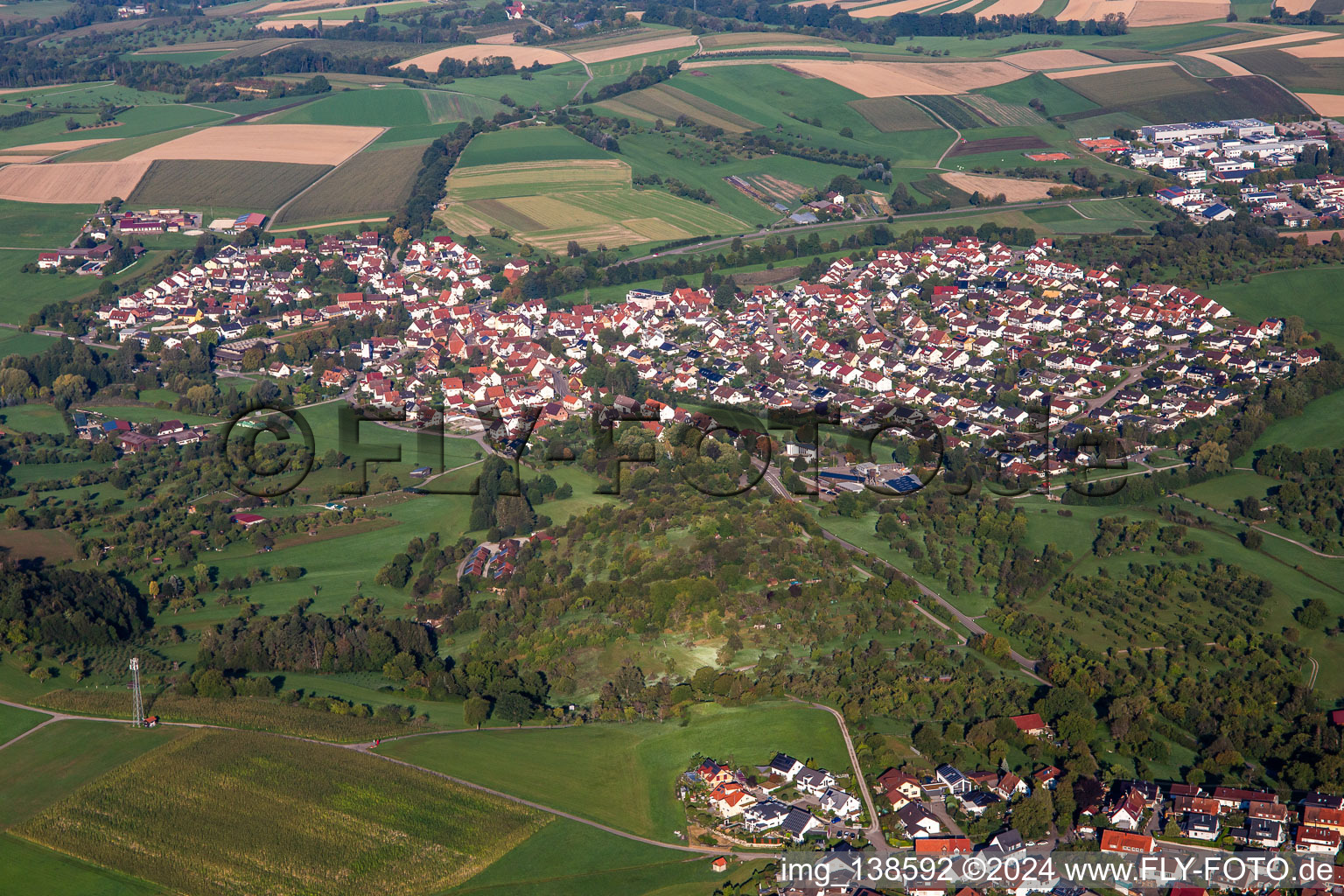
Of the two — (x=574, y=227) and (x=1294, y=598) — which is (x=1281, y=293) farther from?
(x=574, y=227)

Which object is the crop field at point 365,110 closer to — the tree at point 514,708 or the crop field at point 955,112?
the crop field at point 955,112

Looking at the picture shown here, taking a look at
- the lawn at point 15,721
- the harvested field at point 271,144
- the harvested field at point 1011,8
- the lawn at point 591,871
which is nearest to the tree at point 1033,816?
the lawn at point 591,871

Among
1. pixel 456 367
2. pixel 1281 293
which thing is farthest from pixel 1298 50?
pixel 456 367

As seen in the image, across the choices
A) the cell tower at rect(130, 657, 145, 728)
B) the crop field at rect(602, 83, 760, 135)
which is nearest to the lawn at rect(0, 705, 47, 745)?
the cell tower at rect(130, 657, 145, 728)

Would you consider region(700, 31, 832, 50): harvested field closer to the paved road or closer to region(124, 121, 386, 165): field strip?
region(124, 121, 386, 165): field strip

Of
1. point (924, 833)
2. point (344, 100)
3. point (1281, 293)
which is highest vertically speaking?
point (344, 100)

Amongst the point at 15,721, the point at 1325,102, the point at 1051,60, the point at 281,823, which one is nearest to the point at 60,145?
the point at 15,721
